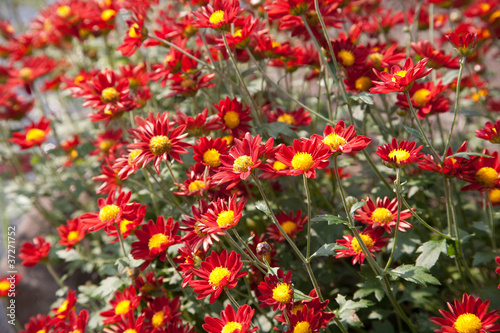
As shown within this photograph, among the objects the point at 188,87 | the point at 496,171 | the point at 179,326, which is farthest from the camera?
the point at 188,87

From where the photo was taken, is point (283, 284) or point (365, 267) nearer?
point (283, 284)

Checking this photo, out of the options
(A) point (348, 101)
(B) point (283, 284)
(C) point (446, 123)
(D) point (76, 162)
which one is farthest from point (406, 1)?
(B) point (283, 284)

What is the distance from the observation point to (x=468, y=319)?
4.04ft

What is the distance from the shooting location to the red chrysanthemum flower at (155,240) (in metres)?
1.44

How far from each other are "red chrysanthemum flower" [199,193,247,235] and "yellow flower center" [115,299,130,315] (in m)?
0.62

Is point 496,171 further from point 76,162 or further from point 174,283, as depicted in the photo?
point 76,162

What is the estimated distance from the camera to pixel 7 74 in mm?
3203

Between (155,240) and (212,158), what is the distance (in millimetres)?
381

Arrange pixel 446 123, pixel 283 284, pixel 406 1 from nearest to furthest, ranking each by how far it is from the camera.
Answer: pixel 283 284 → pixel 446 123 → pixel 406 1

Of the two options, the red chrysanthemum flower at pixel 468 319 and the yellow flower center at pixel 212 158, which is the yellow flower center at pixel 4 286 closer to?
the yellow flower center at pixel 212 158

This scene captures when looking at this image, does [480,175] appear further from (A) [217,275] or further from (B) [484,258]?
(A) [217,275]

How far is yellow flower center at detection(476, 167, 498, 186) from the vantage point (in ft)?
4.61

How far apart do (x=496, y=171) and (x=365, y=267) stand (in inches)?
23.8

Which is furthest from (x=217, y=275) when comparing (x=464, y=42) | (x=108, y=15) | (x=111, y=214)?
(x=108, y=15)
